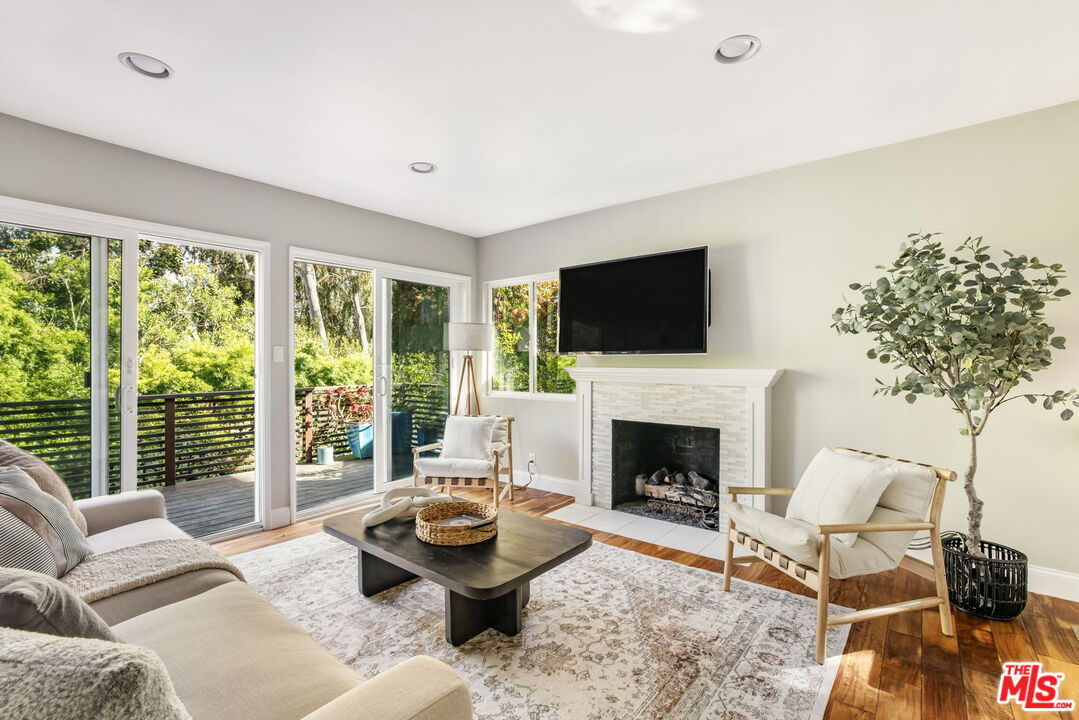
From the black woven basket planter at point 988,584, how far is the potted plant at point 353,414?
4.85m

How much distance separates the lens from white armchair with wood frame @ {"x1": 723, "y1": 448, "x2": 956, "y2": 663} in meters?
2.05

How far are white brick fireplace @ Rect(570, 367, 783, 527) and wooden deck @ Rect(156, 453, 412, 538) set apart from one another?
1.74m

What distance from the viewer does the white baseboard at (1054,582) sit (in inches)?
98.7

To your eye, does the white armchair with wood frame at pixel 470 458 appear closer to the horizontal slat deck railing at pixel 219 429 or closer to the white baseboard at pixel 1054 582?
the horizontal slat deck railing at pixel 219 429

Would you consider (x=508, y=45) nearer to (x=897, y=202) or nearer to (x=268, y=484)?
(x=897, y=202)

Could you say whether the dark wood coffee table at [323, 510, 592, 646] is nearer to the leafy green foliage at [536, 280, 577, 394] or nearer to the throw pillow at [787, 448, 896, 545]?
the throw pillow at [787, 448, 896, 545]

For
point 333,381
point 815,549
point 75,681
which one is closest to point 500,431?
point 333,381

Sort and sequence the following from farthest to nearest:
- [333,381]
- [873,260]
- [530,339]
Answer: [333,381] → [530,339] → [873,260]

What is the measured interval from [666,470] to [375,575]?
2.49 m

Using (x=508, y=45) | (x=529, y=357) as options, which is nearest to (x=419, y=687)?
(x=508, y=45)

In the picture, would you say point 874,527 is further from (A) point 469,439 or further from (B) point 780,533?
(A) point 469,439

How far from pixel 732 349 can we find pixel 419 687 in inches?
123

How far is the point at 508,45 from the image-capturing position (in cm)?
204

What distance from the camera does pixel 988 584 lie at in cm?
231
